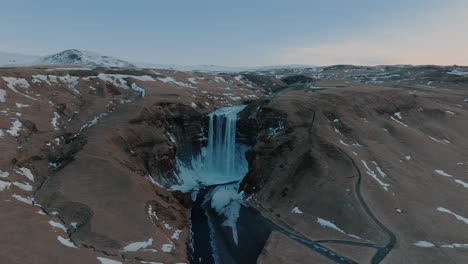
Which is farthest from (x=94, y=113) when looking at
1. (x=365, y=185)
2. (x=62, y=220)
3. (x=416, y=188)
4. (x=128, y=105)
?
(x=416, y=188)

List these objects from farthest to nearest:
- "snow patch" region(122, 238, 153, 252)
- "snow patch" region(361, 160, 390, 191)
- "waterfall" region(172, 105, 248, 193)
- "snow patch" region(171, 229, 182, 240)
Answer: "waterfall" region(172, 105, 248, 193), "snow patch" region(361, 160, 390, 191), "snow patch" region(171, 229, 182, 240), "snow patch" region(122, 238, 153, 252)

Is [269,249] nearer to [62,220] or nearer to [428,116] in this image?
[62,220]

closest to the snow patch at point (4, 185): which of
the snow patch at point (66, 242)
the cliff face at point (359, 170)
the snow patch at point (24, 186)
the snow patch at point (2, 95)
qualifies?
the snow patch at point (24, 186)

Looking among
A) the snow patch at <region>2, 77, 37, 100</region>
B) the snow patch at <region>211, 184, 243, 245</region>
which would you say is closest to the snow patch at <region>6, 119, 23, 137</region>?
the snow patch at <region>2, 77, 37, 100</region>

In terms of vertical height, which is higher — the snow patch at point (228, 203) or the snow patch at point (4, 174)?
the snow patch at point (4, 174)

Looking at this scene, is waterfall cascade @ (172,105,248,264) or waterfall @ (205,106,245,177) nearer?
waterfall cascade @ (172,105,248,264)

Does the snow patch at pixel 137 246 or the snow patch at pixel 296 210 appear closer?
the snow patch at pixel 137 246

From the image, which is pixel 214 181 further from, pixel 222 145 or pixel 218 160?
pixel 222 145

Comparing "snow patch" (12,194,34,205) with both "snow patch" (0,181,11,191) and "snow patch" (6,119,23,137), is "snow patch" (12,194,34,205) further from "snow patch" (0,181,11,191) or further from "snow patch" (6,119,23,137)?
"snow patch" (6,119,23,137)

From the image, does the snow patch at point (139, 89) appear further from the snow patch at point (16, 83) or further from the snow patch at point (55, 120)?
the snow patch at point (16, 83)
